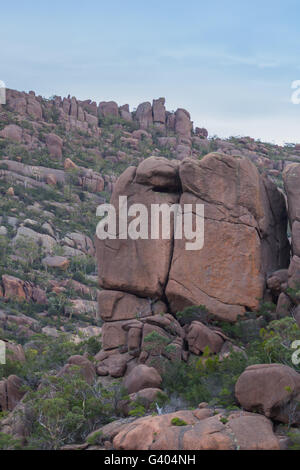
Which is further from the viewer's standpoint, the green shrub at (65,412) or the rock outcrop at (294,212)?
the rock outcrop at (294,212)

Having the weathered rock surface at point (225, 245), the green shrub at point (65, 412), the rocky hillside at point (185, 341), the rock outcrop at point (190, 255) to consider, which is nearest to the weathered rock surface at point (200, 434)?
the rocky hillside at point (185, 341)


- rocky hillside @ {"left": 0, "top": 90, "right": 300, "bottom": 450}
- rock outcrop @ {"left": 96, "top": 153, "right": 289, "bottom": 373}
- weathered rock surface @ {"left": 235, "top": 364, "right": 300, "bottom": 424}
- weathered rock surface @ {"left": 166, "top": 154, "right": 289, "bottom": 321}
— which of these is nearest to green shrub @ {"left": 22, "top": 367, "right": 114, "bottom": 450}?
rocky hillside @ {"left": 0, "top": 90, "right": 300, "bottom": 450}

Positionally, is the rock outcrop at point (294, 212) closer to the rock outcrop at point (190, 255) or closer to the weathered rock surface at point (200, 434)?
the rock outcrop at point (190, 255)

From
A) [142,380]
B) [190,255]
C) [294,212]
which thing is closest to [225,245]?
[190,255]

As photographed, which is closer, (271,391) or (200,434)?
(200,434)

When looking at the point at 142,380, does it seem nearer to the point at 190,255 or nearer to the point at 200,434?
the point at 200,434

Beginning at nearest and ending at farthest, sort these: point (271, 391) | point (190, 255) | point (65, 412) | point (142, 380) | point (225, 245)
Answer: point (271, 391), point (65, 412), point (142, 380), point (225, 245), point (190, 255)

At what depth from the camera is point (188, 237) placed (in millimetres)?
22078

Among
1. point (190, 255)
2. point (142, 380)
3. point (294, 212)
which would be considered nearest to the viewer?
point (142, 380)

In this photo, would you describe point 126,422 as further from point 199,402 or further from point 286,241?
point 286,241

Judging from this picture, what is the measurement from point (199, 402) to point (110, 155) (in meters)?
68.4

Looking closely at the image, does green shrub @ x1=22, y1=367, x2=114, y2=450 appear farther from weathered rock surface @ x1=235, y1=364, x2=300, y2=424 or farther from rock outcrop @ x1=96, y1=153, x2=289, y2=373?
weathered rock surface @ x1=235, y1=364, x2=300, y2=424

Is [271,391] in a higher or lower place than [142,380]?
higher
